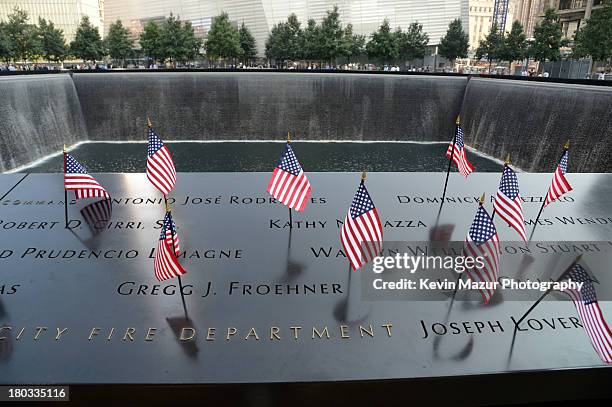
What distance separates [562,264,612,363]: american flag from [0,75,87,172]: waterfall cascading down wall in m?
22.3

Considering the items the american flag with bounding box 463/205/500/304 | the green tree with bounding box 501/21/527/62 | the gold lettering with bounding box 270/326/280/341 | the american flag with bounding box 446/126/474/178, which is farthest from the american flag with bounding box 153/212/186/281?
the green tree with bounding box 501/21/527/62

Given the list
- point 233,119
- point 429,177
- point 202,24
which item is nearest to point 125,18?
point 202,24

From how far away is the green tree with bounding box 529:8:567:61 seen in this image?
125 ft

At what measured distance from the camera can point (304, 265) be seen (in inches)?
180

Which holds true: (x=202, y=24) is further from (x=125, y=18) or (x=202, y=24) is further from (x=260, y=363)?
(x=260, y=363)

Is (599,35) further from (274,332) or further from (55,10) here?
(55,10)

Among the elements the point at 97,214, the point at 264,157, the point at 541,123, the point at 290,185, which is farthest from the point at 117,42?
the point at 290,185

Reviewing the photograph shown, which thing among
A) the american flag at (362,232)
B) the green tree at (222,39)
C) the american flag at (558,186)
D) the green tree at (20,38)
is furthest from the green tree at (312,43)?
the american flag at (362,232)

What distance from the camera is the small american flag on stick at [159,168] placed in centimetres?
580

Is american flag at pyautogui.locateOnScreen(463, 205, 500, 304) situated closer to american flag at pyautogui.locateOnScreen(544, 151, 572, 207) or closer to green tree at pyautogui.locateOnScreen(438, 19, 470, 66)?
american flag at pyautogui.locateOnScreen(544, 151, 572, 207)

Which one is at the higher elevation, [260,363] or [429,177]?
[429,177]

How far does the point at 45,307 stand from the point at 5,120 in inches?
845

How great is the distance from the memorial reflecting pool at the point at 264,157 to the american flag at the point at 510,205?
14940 millimetres

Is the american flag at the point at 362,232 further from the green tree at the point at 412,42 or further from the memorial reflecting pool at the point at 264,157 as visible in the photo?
the green tree at the point at 412,42
